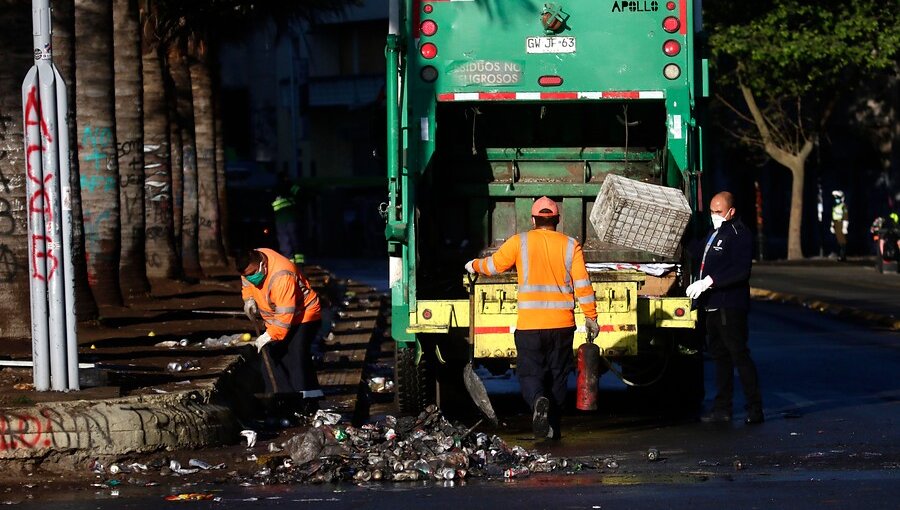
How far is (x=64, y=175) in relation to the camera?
10.3 meters

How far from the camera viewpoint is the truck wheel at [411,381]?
39.2ft

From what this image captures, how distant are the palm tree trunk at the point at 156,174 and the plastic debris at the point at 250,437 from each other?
1269 centimetres

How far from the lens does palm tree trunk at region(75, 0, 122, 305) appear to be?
668 inches

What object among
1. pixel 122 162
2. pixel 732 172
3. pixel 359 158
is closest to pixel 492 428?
pixel 122 162

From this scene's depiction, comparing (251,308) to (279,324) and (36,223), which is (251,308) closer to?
(279,324)

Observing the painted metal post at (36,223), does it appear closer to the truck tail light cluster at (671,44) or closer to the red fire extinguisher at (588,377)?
the red fire extinguisher at (588,377)

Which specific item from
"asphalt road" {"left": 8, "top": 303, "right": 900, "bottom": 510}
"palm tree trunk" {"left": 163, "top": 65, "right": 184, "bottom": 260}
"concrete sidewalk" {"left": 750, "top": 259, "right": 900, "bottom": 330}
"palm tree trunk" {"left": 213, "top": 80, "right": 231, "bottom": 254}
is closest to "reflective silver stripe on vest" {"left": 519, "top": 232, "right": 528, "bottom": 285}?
"asphalt road" {"left": 8, "top": 303, "right": 900, "bottom": 510}

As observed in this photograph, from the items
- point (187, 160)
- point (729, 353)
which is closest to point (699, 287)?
point (729, 353)

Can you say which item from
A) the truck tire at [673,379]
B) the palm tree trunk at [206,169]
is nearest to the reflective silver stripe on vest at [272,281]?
the truck tire at [673,379]

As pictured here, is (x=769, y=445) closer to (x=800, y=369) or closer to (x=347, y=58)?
(x=800, y=369)

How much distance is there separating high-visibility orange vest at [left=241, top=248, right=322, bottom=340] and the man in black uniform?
258 cm

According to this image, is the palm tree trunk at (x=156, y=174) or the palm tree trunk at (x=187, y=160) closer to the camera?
the palm tree trunk at (x=156, y=174)

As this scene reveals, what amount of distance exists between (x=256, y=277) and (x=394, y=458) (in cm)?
227

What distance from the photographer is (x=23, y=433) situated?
9133 millimetres
